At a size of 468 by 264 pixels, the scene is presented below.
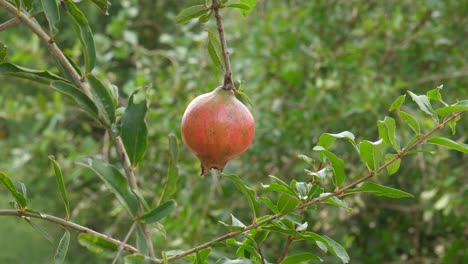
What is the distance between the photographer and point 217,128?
0.59 m

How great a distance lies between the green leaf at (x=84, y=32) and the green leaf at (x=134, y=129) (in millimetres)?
59

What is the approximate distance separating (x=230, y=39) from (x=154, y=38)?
1115 mm

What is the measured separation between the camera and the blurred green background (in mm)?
1894

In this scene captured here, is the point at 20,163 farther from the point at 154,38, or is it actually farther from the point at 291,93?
the point at 154,38

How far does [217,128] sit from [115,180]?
102 mm

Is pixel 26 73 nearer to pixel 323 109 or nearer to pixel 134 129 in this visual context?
pixel 134 129

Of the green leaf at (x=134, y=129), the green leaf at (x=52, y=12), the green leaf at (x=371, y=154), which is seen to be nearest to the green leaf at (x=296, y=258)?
the green leaf at (x=371, y=154)

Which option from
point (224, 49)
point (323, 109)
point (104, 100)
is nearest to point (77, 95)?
point (104, 100)

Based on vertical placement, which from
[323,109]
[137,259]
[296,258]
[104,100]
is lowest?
[323,109]

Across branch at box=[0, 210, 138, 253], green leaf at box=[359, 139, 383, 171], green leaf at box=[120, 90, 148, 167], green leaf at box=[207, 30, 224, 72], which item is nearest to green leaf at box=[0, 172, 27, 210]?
branch at box=[0, 210, 138, 253]

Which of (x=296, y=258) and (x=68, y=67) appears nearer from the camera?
(x=68, y=67)

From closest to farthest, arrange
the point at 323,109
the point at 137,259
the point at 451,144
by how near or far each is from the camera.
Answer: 1. the point at 137,259
2. the point at 451,144
3. the point at 323,109

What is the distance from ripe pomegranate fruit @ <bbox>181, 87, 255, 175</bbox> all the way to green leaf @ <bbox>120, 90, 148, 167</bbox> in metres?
0.04

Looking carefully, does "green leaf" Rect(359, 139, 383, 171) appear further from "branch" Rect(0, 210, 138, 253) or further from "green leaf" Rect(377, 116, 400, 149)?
"branch" Rect(0, 210, 138, 253)
